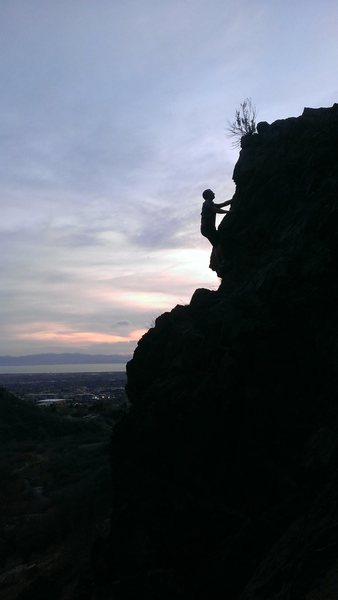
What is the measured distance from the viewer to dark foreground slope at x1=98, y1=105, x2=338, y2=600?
27.3 feet

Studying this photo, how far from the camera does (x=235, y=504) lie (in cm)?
927

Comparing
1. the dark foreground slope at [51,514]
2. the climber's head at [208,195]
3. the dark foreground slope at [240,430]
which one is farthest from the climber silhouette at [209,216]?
the dark foreground slope at [51,514]

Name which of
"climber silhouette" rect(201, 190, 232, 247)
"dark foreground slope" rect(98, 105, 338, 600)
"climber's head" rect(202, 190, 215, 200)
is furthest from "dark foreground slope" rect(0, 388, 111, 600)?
"climber's head" rect(202, 190, 215, 200)

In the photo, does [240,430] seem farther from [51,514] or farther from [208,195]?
[51,514]

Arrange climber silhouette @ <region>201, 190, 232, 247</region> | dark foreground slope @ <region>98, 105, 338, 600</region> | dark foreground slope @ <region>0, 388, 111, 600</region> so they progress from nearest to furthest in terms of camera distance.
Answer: dark foreground slope @ <region>98, 105, 338, 600</region> < dark foreground slope @ <region>0, 388, 111, 600</region> < climber silhouette @ <region>201, 190, 232, 247</region>

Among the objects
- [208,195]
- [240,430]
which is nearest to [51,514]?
[240,430]

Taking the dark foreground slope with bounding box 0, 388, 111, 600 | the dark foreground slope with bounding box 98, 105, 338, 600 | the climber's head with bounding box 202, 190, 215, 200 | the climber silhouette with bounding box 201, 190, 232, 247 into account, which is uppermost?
the climber's head with bounding box 202, 190, 215, 200

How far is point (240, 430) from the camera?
974 centimetres

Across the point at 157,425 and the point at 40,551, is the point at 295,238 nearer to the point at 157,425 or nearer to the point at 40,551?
the point at 157,425

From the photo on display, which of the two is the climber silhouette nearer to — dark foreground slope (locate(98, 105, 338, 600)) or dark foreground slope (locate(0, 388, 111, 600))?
dark foreground slope (locate(98, 105, 338, 600))

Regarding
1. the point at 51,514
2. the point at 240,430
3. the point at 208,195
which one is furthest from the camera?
the point at 51,514

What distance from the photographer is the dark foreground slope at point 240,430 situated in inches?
328

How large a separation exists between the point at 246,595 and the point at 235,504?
9.58 ft

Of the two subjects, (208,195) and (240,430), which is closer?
(240,430)
